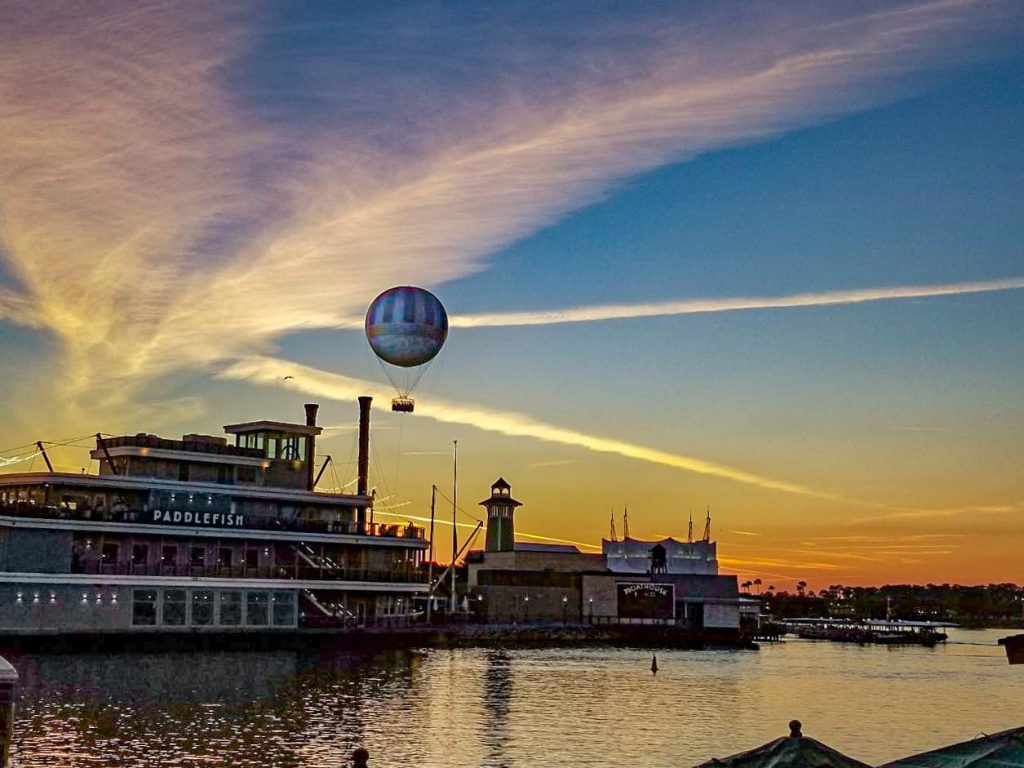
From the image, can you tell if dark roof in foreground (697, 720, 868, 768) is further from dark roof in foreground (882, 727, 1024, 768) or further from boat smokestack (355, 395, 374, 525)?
boat smokestack (355, 395, 374, 525)

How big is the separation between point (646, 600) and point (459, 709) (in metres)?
79.1

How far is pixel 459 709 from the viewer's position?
55688 millimetres

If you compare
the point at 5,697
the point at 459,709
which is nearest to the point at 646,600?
the point at 459,709

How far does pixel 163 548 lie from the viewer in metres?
81.2

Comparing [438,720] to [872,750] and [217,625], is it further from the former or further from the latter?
[217,625]

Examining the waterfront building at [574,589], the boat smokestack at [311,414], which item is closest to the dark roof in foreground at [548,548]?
the waterfront building at [574,589]

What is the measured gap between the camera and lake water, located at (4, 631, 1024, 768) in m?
41.7

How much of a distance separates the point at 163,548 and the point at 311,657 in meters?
Answer: 12.0

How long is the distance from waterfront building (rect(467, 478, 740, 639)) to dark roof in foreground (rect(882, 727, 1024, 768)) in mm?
105179

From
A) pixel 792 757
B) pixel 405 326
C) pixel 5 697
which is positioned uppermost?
pixel 405 326

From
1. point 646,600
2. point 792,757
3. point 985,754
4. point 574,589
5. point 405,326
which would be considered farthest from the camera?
point 646,600

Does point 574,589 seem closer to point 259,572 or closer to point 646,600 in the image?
point 646,600

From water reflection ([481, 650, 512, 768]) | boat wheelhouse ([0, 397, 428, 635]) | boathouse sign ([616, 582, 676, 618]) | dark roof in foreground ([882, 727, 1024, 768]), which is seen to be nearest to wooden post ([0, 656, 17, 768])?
dark roof in foreground ([882, 727, 1024, 768])

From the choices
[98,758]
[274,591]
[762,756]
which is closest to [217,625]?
[274,591]
